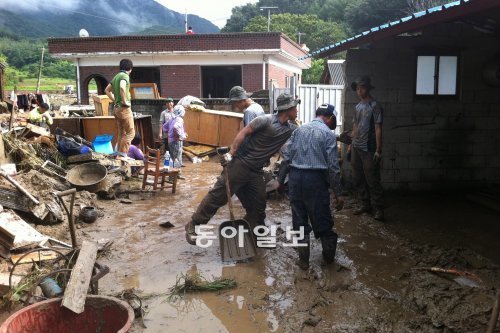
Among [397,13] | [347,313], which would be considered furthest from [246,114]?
[397,13]


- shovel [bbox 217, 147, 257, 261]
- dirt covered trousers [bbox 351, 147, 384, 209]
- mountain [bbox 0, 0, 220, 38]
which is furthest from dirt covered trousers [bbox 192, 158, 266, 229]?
mountain [bbox 0, 0, 220, 38]

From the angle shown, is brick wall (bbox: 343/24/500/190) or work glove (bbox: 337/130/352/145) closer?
work glove (bbox: 337/130/352/145)

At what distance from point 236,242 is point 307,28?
45.4 meters

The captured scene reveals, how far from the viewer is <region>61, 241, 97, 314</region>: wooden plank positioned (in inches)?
115

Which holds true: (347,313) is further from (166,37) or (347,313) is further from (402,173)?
(166,37)

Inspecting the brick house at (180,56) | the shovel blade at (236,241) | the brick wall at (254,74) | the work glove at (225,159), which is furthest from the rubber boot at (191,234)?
the brick wall at (254,74)

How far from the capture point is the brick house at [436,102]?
24.5ft

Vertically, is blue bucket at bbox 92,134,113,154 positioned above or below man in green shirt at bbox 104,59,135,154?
below

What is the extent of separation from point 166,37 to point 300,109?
11153mm

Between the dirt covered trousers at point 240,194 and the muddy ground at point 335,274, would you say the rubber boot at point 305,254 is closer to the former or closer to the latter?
the muddy ground at point 335,274

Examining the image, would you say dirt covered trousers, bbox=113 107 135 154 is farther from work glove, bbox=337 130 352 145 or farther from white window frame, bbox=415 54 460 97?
white window frame, bbox=415 54 460 97

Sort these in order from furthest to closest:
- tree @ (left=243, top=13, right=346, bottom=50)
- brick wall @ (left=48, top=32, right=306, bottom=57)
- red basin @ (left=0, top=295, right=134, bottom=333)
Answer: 1. tree @ (left=243, top=13, right=346, bottom=50)
2. brick wall @ (left=48, top=32, right=306, bottom=57)
3. red basin @ (left=0, top=295, right=134, bottom=333)

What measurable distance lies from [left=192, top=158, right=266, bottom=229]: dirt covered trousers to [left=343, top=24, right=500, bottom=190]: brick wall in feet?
9.97

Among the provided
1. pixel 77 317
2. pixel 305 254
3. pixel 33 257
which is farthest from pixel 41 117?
pixel 77 317
